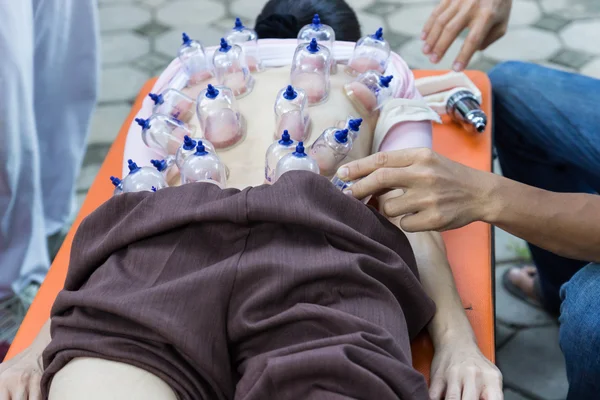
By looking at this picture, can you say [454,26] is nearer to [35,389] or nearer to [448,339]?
[448,339]

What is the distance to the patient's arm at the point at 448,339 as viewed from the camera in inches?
37.8

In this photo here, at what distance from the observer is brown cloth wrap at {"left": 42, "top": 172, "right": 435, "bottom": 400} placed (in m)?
0.84

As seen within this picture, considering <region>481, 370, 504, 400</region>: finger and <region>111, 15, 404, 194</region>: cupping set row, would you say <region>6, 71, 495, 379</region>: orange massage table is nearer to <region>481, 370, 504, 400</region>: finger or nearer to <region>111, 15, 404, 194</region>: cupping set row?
<region>481, 370, 504, 400</region>: finger

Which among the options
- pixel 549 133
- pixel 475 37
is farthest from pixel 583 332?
pixel 475 37

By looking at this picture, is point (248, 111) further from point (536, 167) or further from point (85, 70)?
point (85, 70)

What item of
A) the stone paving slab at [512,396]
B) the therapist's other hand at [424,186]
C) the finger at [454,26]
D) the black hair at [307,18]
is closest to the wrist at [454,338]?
the therapist's other hand at [424,186]

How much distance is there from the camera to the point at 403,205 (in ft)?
3.49

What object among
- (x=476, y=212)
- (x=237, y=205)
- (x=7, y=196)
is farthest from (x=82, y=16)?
(x=476, y=212)

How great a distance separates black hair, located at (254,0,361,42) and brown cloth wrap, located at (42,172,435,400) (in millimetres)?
690

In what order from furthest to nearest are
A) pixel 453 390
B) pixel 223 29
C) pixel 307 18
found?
1. pixel 223 29
2. pixel 307 18
3. pixel 453 390

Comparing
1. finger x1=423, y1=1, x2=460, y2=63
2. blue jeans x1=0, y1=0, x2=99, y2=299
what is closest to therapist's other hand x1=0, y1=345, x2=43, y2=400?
blue jeans x1=0, y1=0, x2=99, y2=299

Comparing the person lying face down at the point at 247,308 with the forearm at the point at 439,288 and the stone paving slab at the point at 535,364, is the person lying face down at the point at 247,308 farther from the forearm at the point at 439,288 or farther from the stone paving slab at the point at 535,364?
the stone paving slab at the point at 535,364

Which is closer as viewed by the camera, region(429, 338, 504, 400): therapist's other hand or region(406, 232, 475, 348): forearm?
region(429, 338, 504, 400): therapist's other hand

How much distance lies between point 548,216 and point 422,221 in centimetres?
24
